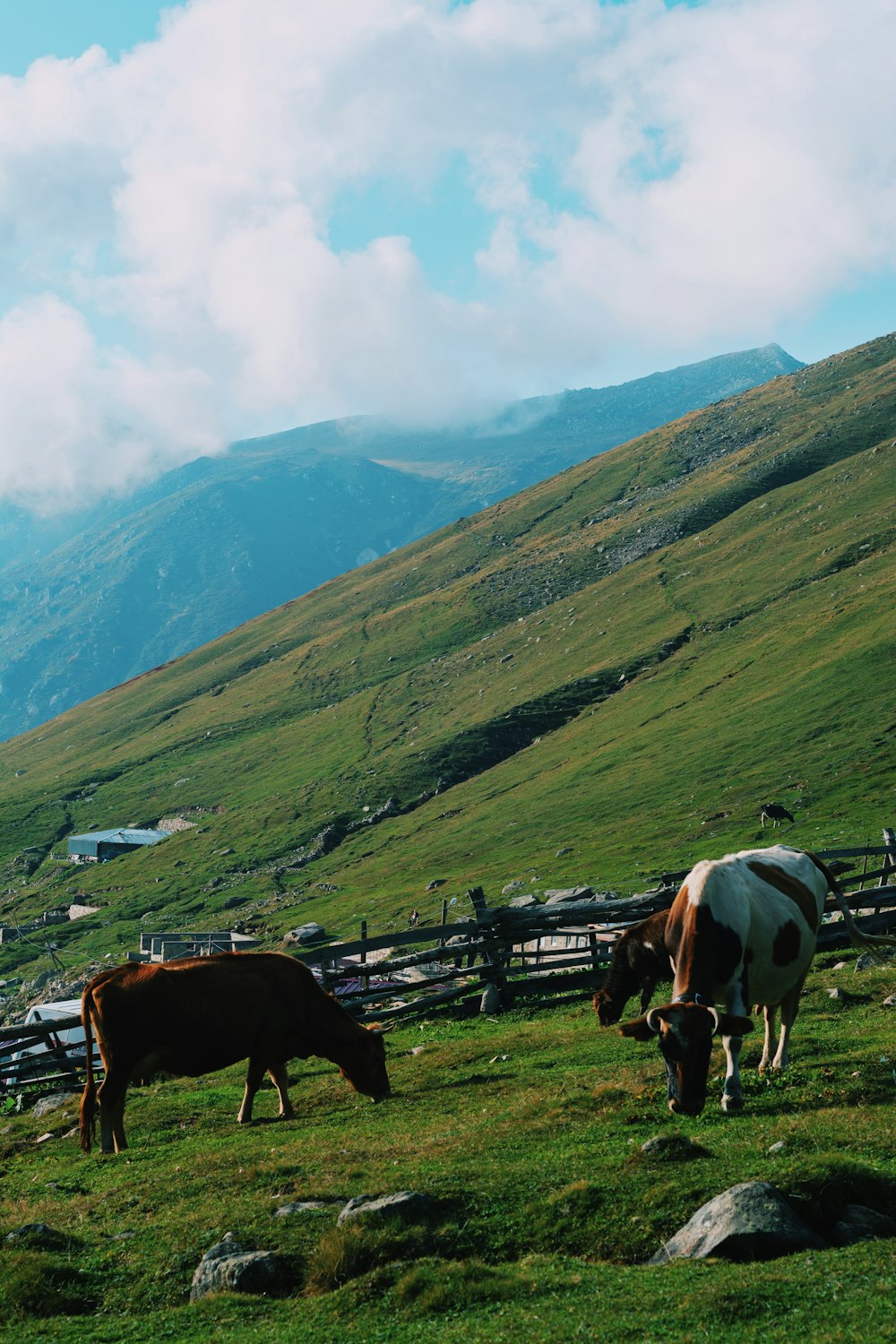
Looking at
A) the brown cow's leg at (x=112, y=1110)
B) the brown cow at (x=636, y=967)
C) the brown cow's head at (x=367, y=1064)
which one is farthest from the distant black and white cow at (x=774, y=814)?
the brown cow's leg at (x=112, y=1110)

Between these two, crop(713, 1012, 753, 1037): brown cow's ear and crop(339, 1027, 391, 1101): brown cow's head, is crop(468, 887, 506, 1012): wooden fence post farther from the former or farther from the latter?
crop(713, 1012, 753, 1037): brown cow's ear

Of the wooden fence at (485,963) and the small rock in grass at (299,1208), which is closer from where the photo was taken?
the small rock in grass at (299,1208)

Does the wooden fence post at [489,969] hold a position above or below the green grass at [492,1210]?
below

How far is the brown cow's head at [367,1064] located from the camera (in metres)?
17.7

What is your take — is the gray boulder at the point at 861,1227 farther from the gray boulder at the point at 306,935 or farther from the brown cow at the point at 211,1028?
the gray boulder at the point at 306,935

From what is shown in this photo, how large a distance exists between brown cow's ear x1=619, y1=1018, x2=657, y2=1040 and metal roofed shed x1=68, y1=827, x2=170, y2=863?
131m

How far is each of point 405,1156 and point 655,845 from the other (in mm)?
58459

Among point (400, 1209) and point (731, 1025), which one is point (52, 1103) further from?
point (731, 1025)

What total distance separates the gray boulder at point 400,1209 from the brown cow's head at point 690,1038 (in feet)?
11.6

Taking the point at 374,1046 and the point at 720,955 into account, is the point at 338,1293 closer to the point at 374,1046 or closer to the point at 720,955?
the point at 720,955

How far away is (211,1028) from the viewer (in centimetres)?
1650

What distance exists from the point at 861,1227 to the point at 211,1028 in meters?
10.2

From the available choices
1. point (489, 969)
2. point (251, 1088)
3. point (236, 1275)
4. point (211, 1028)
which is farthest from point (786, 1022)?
point (489, 969)

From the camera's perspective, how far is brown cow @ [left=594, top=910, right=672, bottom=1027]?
54.5 feet
